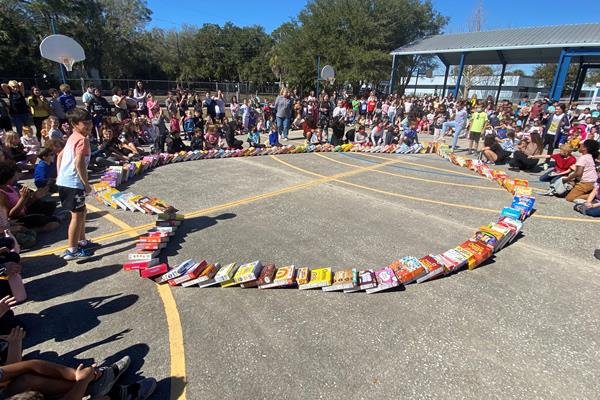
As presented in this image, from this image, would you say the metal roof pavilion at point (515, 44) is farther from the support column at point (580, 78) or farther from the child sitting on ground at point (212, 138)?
the child sitting on ground at point (212, 138)

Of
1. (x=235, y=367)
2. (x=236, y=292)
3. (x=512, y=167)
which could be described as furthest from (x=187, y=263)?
(x=512, y=167)

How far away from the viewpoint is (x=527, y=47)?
2138 cm

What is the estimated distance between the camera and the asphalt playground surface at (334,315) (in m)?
3.00

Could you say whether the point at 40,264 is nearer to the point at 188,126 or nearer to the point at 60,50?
the point at 60,50

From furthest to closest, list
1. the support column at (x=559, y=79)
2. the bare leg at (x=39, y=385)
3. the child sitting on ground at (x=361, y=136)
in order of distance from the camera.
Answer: the support column at (x=559, y=79), the child sitting on ground at (x=361, y=136), the bare leg at (x=39, y=385)

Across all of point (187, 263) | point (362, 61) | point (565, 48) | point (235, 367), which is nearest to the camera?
point (235, 367)

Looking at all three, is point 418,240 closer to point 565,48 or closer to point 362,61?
point 565,48

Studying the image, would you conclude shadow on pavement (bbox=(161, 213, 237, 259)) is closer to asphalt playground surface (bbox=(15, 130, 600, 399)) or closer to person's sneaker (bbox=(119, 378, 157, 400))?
asphalt playground surface (bbox=(15, 130, 600, 399))

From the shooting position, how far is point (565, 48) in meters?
19.2

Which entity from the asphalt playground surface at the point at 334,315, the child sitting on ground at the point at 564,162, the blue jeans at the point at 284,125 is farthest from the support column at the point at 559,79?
the asphalt playground surface at the point at 334,315

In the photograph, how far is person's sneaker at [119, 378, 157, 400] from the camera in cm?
261

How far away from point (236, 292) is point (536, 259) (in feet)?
14.9

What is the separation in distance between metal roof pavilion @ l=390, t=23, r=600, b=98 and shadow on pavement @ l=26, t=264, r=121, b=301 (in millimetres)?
23354

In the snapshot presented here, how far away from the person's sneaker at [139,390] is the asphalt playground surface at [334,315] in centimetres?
11
